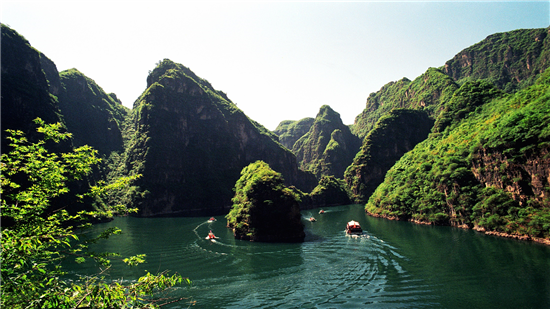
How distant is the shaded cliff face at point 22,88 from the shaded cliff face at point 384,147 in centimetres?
14928

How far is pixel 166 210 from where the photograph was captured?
132 meters

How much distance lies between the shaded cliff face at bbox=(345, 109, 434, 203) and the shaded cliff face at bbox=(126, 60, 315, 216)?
252 ft

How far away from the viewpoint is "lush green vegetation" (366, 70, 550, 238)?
4084 cm

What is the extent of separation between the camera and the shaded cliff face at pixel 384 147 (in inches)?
6280

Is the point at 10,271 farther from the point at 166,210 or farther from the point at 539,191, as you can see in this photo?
the point at 166,210

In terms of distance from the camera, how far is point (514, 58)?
16900cm

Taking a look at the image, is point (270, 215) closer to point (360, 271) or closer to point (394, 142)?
point (360, 271)

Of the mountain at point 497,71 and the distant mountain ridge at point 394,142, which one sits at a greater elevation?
the mountain at point 497,71

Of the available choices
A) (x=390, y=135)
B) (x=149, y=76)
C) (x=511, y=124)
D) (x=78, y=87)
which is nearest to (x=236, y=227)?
(x=511, y=124)

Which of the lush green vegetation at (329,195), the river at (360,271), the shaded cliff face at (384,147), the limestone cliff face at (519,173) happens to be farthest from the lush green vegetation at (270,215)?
the shaded cliff face at (384,147)

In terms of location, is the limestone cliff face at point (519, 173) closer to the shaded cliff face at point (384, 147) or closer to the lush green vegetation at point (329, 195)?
the lush green vegetation at point (329, 195)

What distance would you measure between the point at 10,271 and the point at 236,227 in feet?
158

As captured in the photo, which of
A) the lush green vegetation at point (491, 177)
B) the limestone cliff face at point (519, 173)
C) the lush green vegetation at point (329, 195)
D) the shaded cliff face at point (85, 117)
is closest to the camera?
the limestone cliff face at point (519, 173)

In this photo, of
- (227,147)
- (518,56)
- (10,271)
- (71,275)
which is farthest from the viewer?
(227,147)
